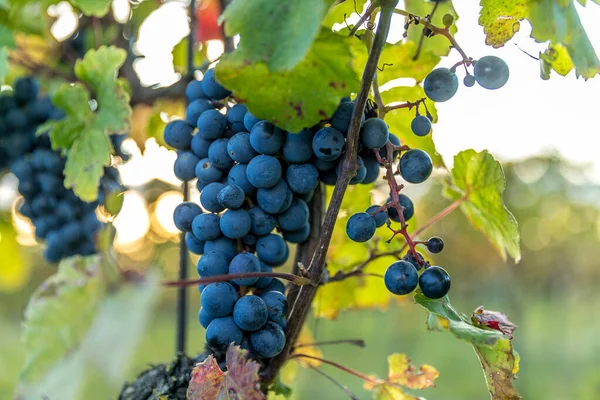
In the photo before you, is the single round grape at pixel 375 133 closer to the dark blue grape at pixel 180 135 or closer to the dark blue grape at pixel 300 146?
the dark blue grape at pixel 300 146

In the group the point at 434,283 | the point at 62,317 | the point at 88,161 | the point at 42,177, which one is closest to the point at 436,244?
the point at 434,283

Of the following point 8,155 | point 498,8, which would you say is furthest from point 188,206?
point 8,155

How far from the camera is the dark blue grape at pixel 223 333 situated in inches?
23.8

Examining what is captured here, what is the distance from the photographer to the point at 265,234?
2.16ft

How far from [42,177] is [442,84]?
85 centimetres

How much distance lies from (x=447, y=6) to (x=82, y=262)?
2.00 feet

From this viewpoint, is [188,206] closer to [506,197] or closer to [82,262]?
[82,262]


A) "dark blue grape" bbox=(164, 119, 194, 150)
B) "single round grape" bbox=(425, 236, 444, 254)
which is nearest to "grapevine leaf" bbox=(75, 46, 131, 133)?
"dark blue grape" bbox=(164, 119, 194, 150)

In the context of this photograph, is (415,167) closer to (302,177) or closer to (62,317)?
(302,177)

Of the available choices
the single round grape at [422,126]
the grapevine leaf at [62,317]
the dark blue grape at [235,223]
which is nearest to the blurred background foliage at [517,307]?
the single round grape at [422,126]

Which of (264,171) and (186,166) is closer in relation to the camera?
(264,171)

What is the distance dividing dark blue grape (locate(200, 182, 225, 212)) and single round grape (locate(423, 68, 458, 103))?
0.27 m

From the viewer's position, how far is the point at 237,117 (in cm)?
67

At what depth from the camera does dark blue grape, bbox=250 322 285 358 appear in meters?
0.60
